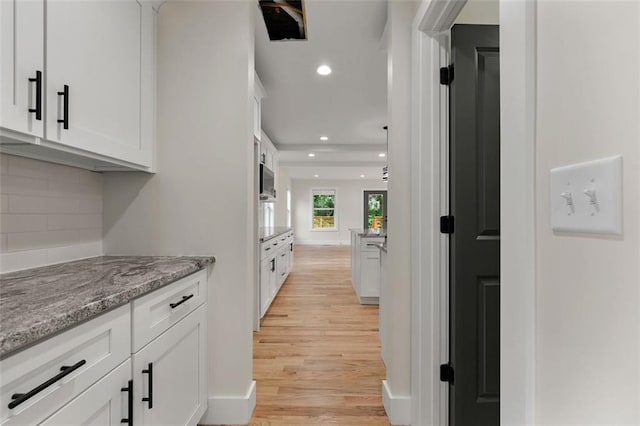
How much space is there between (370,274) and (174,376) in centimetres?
309

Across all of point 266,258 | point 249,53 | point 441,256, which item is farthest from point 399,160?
point 266,258

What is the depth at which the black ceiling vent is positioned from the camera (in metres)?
1.89

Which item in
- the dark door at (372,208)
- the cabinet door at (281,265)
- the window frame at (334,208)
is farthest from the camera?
the window frame at (334,208)

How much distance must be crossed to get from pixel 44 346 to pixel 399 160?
5.36ft

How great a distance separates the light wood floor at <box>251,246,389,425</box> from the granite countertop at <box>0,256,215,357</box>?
3.42 ft

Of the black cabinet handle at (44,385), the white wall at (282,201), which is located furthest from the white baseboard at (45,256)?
the white wall at (282,201)

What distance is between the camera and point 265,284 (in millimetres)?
3756

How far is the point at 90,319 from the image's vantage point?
944 millimetres

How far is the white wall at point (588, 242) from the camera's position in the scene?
0.52m

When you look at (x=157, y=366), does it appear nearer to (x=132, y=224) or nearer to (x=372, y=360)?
(x=132, y=224)

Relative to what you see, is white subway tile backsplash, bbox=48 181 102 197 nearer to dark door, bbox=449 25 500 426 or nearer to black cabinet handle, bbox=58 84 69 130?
black cabinet handle, bbox=58 84 69 130

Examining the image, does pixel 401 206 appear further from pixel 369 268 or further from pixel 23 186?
pixel 369 268

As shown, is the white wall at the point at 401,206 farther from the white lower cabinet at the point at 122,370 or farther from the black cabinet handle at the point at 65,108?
the black cabinet handle at the point at 65,108

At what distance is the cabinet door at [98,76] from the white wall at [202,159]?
0.50 ft
